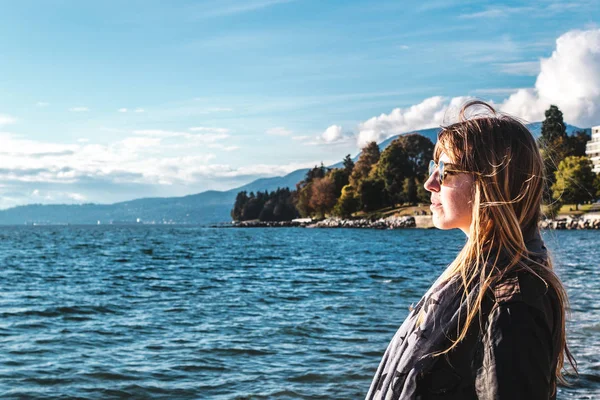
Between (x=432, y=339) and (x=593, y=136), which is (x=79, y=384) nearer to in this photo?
(x=432, y=339)

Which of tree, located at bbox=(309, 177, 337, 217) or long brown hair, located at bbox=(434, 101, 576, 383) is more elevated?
tree, located at bbox=(309, 177, 337, 217)

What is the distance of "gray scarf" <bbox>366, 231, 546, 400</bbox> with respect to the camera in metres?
2.20

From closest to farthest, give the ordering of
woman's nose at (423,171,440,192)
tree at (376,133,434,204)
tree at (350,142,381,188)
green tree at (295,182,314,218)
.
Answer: woman's nose at (423,171,440,192), tree at (376,133,434,204), tree at (350,142,381,188), green tree at (295,182,314,218)

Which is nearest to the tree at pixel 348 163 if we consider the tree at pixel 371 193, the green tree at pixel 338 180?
the green tree at pixel 338 180

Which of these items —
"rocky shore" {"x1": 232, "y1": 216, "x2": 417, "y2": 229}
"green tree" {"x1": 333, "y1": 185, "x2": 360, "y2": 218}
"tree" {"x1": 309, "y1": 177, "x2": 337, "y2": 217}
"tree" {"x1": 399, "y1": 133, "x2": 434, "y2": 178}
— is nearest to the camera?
"rocky shore" {"x1": 232, "y1": 216, "x2": 417, "y2": 229}

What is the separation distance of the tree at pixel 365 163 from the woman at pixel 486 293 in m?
121

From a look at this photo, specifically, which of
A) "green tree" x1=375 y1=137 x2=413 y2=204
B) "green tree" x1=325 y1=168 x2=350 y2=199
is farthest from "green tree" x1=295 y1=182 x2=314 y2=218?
"green tree" x1=375 y1=137 x2=413 y2=204

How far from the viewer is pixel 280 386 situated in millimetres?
10188

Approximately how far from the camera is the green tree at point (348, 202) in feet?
399

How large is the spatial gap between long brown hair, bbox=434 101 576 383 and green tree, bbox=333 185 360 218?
11858 cm

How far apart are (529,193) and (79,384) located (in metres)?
9.69

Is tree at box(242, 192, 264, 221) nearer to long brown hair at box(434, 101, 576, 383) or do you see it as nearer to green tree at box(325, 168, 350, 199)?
green tree at box(325, 168, 350, 199)

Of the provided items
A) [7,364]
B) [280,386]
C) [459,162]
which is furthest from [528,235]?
[7,364]

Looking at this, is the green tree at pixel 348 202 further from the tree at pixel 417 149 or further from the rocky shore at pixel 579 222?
the rocky shore at pixel 579 222
